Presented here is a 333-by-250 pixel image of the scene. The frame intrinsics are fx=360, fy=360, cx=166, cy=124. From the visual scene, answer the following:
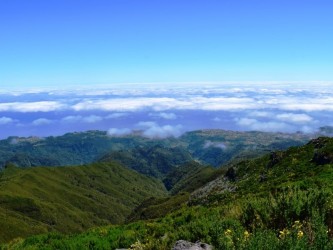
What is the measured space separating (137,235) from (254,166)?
71.7 metres

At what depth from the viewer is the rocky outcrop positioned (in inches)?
510

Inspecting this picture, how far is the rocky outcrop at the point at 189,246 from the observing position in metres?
12.9

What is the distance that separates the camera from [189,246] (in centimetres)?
1365

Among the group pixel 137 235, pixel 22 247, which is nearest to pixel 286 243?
pixel 137 235

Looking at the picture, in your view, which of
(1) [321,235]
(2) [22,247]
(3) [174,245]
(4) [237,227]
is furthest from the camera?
(2) [22,247]

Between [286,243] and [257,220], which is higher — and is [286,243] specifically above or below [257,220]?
above

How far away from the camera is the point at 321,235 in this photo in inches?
354

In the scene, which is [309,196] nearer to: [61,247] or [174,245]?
[174,245]

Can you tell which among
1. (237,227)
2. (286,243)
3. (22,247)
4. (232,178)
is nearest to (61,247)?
(22,247)

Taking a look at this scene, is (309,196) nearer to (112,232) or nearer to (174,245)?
(174,245)

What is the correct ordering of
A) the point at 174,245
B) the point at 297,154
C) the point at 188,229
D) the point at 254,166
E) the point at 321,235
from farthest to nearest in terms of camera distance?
the point at 254,166
the point at 297,154
the point at 188,229
the point at 174,245
the point at 321,235

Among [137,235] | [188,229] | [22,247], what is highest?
[188,229]

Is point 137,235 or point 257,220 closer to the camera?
point 257,220

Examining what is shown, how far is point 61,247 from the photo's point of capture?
60.7 feet
